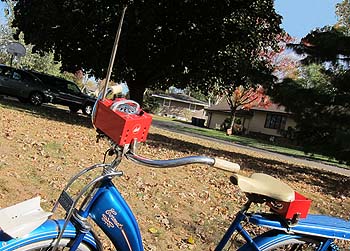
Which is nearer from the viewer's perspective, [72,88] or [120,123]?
[120,123]

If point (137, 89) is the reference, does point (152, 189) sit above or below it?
below

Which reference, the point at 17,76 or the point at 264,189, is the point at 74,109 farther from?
the point at 264,189

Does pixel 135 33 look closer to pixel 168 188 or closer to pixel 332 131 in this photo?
pixel 332 131

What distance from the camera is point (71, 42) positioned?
53.0ft

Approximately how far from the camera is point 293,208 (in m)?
2.65

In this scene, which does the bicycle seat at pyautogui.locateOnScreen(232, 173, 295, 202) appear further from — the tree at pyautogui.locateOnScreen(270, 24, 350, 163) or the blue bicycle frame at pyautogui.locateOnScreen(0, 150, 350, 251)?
the tree at pyautogui.locateOnScreen(270, 24, 350, 163)

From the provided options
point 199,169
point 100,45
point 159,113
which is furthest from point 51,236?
point 159,113

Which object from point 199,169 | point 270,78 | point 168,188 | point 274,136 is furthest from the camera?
point 274,136

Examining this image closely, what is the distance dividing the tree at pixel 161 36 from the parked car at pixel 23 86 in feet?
9.34

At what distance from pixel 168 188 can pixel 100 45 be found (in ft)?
32.9

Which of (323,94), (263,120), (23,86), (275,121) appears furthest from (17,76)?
(263,120)

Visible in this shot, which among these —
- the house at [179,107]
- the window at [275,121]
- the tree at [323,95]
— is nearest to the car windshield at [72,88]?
the tree at [323,95]

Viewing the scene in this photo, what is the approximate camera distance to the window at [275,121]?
145 ft

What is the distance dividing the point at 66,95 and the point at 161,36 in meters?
7.34
